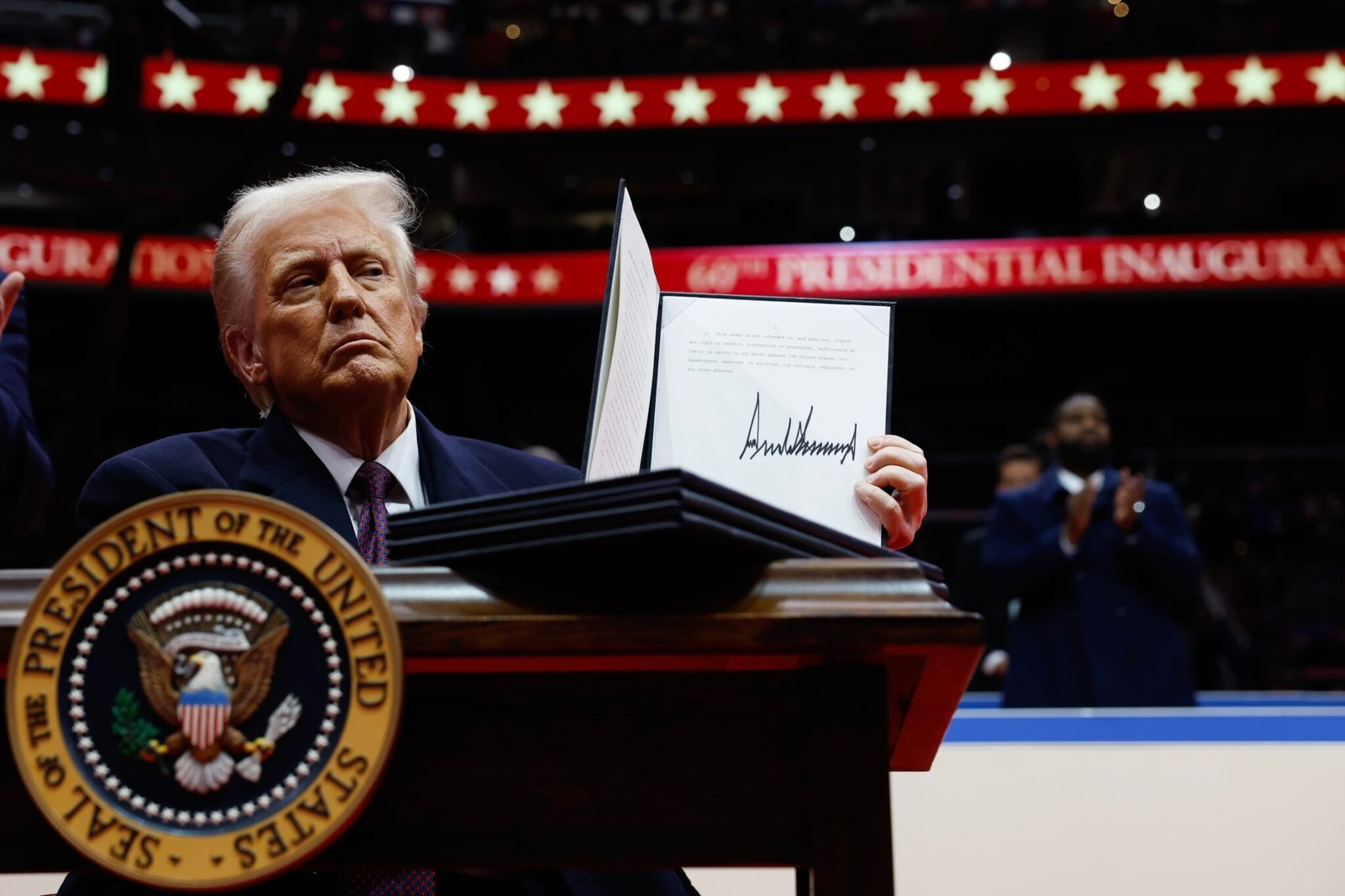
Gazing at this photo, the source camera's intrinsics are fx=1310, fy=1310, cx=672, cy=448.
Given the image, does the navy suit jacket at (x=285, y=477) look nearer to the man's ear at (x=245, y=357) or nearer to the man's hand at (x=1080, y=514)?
the man's ear at (x=245, y=357)

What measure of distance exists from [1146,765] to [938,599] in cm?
112

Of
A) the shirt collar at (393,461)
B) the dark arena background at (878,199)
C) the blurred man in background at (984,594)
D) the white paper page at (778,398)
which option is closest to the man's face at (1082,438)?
the blurred man in background at (984,594)

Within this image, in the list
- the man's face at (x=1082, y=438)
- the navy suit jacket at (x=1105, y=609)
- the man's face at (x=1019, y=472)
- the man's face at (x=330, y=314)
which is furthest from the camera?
the man's face at (x=1019, y=472)

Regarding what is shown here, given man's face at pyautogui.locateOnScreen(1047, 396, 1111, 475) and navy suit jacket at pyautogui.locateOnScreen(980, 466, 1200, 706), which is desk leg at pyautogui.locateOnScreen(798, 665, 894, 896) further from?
man's face at pyautogui.locateOnScreen(1047, 396, 1111, 475)

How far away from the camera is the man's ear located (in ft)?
4.17

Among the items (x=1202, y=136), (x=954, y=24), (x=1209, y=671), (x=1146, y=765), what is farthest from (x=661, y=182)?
(x=1146, y=765)

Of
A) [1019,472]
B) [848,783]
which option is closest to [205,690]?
[848,783]

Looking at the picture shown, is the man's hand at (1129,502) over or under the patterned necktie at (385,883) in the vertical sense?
over

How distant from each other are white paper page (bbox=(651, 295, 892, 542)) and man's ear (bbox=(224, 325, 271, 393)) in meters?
0.49

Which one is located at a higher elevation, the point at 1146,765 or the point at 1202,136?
the point at 1202,136

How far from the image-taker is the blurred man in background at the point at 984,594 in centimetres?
413

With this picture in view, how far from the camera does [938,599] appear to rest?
604 millimetres

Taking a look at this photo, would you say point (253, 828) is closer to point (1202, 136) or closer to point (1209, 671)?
point (1209, 671)
